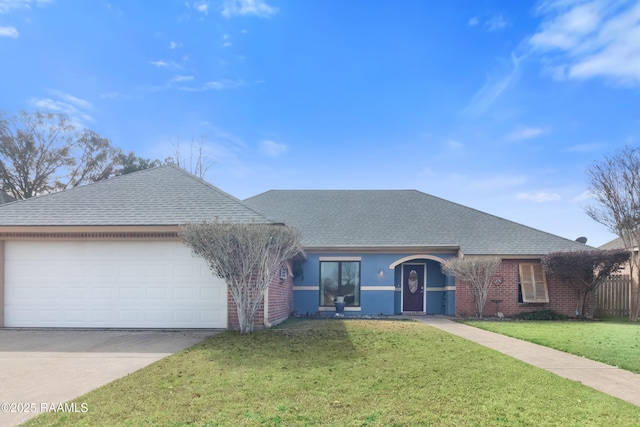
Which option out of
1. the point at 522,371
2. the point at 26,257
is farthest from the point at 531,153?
the point at 26,257

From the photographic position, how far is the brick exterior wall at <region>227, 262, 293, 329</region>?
1083cm

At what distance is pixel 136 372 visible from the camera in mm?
6172

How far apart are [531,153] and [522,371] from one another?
12.6 m

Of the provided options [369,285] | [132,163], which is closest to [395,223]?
[369,285]

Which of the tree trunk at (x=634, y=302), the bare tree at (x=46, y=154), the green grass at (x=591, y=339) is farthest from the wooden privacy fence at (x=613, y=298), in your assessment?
the bare tree at (x=46, y=154)

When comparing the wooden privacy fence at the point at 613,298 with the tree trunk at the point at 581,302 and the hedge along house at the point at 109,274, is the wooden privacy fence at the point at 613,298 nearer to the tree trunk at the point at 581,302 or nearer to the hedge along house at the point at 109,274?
the tree trunk at the point at 581,302

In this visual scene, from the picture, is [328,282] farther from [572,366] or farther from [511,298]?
[572,366]

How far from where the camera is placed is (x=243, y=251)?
9.30m

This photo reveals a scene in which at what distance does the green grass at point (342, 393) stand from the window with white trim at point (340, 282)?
8.93 meters

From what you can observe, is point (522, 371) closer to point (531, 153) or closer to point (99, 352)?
point (99, 352)

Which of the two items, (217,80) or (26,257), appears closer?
(26,257)

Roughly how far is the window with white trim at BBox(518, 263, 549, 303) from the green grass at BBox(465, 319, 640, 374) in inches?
119

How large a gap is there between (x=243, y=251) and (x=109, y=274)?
430cm

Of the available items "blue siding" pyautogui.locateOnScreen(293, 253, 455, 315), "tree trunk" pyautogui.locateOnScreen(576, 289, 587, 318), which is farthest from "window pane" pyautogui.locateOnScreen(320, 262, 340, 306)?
"tree trunk" pyautogui.locateOnScreen(576, 289, 587, 318)
